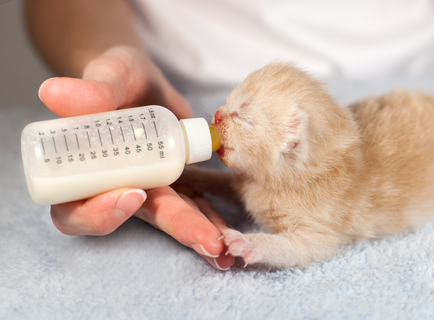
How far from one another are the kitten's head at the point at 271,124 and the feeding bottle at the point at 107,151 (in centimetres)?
11

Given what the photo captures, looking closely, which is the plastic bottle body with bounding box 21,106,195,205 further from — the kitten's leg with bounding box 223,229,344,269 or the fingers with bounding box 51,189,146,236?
the kitten's leg with bounding box 223,229,344,269

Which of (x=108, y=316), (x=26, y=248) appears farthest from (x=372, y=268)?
(x=26, y=248)

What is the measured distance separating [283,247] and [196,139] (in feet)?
1.39

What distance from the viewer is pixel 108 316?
100 centimetres

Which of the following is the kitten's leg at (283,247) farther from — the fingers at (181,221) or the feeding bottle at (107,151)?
the feeding bottle at (107,151)

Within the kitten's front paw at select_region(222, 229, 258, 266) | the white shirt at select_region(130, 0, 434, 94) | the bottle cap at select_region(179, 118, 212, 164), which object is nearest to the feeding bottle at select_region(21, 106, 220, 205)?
the bottle cap at select_region(179, 118, 212, 164)

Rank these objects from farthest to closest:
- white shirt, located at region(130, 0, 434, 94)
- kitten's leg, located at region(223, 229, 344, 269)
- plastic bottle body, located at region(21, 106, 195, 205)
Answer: white shirt, located at region(130, 0, 434, 94) → kitten's leg, located at region(223, 229, 344, 269) → plastic bottle body, located at region(21, 106, 195, 205)

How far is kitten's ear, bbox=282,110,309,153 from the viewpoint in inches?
46.7

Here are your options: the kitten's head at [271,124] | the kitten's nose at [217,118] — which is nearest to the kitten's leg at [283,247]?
the kitten's head at [271,124]

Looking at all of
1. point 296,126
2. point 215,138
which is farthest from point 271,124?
point 215,138

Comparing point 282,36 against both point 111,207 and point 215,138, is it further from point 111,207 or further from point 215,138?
point 111,207

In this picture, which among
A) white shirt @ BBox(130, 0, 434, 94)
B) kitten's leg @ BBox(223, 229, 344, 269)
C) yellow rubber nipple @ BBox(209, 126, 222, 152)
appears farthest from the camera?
white shirt @ BBox(130, 0, 434, 94)

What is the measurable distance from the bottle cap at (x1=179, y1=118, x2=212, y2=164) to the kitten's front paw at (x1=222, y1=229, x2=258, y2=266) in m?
0.24

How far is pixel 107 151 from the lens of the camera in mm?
1067
